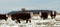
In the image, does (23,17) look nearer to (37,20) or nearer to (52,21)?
(37,20)

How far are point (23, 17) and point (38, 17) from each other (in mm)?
1244

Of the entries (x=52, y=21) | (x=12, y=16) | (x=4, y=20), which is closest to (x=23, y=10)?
(x=12, y=16)

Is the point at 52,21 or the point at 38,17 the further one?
the point at 38,17

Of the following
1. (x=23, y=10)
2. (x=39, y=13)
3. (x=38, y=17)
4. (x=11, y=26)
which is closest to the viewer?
(x=11, y=26)

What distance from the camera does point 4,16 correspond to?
15.8 metres

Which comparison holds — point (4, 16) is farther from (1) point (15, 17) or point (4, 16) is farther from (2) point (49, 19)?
(2) point (49, 19)

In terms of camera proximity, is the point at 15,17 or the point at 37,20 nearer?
the point at 37,20

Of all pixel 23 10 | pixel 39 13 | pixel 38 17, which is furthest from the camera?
pixel 23 10

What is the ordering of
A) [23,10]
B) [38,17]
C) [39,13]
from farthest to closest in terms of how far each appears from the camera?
1. [23,10]
2. [39,13]
3. [38,17]

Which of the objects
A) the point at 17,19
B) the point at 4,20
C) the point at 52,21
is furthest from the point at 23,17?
the point at 52,21

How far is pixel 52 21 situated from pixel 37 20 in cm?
115

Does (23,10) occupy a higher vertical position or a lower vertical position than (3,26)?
higher

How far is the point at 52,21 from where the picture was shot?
46.1 feet

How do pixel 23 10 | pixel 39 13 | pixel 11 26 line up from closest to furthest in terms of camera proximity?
1. pixel 11 26
2. pixel 39 13
3. pixel 23 10
